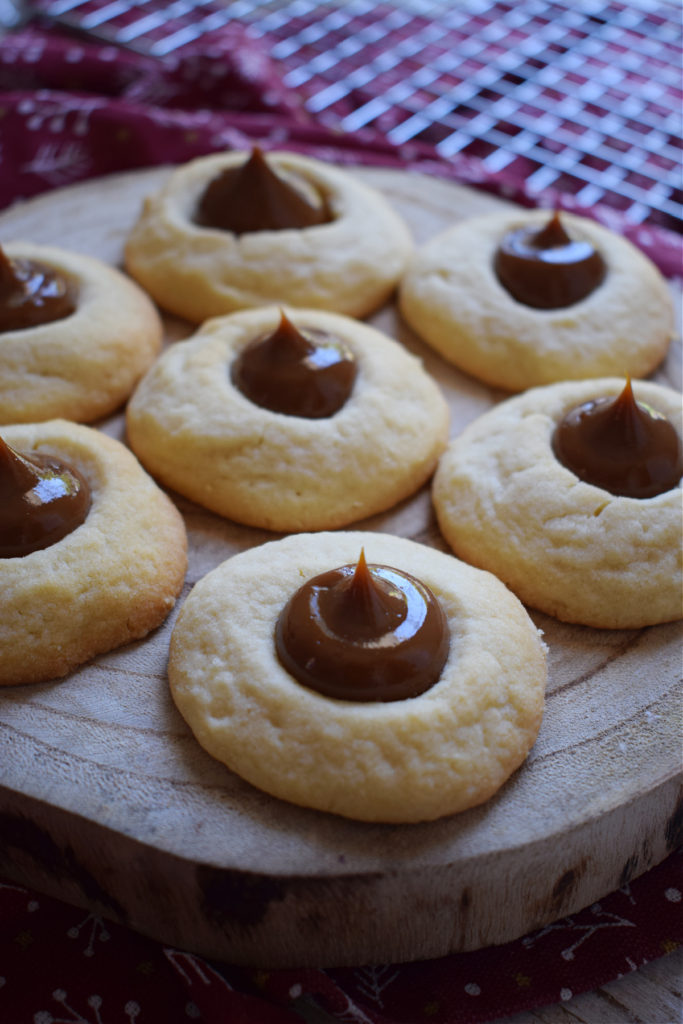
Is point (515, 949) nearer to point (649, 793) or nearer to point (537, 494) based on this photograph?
point (649, 793)

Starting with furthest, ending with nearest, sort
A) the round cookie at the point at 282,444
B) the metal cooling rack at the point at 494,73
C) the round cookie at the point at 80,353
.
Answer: the metal cooling rack at the point at 494,73 → the round cookie at the point at 80,353 → the round cookie at the point at 282,444

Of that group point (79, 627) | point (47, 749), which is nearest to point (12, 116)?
point (79, 627)

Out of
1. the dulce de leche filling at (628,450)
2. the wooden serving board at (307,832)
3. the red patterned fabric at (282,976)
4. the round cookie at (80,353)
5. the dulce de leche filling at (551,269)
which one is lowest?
the red patterned fabric at (282,976)

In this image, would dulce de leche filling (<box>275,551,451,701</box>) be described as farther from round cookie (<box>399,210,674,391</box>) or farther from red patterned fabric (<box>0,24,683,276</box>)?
red patterned fabric (<box>0,24,683,276</box>)

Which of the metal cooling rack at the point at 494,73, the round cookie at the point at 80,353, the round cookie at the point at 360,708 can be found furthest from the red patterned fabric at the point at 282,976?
the metal cooling rack at the point at 494,73

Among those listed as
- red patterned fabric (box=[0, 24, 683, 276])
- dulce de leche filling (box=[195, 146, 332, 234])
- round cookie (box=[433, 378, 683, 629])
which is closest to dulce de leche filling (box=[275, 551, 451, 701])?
round cookie (box=[433, 378, 683, 629])

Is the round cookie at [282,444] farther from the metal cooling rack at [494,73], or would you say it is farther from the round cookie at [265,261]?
the metal cooling rack at [494,73]

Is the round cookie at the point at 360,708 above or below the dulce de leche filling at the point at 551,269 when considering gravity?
below
